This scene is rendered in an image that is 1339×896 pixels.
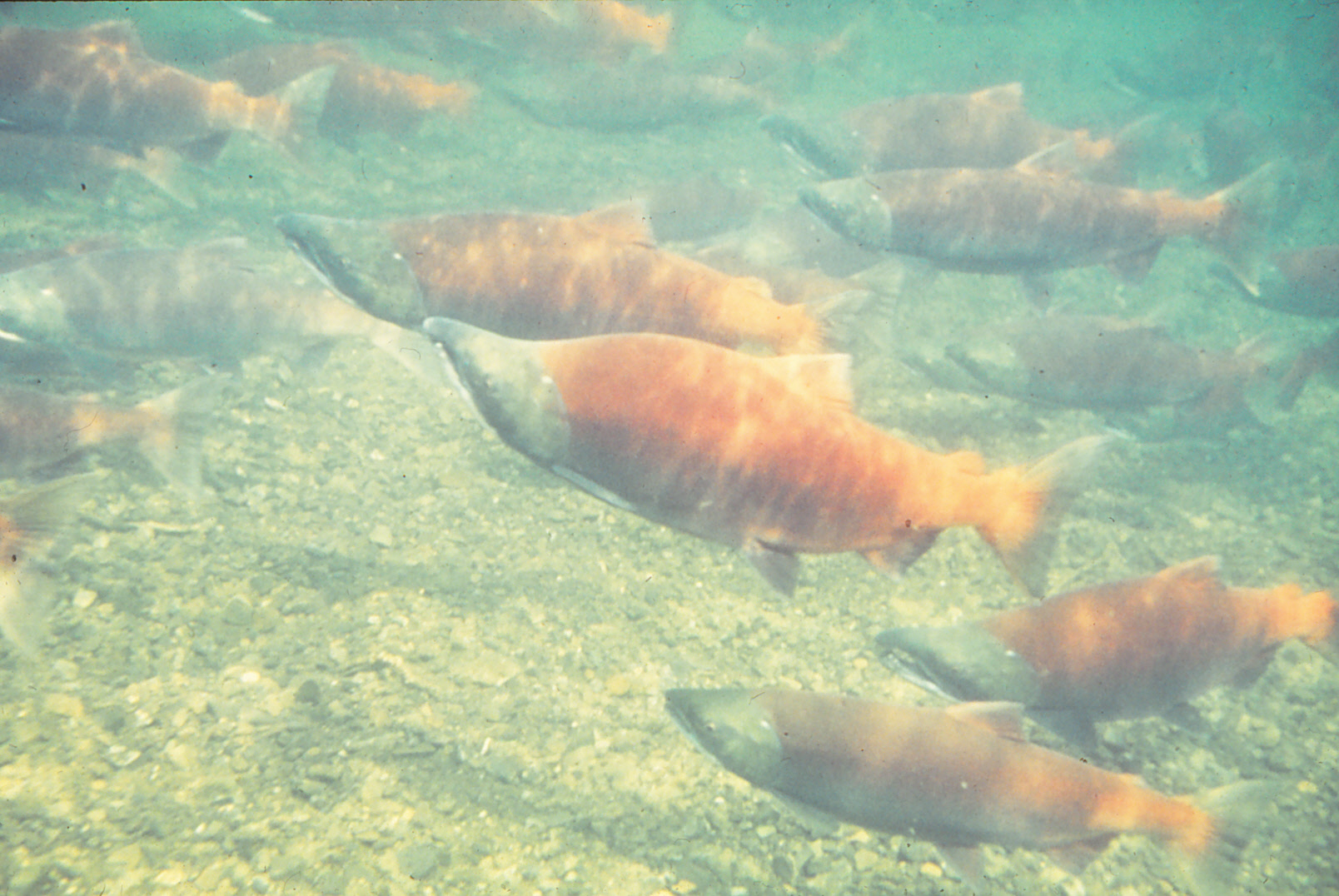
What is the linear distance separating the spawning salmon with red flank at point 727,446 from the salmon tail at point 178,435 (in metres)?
2.84

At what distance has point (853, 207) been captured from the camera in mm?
6012

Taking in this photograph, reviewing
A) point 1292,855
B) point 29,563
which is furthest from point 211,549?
point 1292,855

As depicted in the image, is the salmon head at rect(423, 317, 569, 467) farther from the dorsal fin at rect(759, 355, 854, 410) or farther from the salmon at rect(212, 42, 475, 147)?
the salmon at rect(212, 42, 475, 147)

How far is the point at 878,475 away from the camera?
110 inches

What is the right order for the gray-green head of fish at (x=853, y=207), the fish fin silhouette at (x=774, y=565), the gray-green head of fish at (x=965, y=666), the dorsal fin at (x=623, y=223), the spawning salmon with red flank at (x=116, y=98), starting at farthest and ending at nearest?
the spawning salmon with red flank at (x=116, y=98) → the gray-green head of fish at (x=853, y=207) → the dorsal fin at (x=623, y=223) → the gray-green head of fish at (x=965, y=666) → the fish fin silhouette at (x=774, y=565)

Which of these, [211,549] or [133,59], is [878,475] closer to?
[211,549]

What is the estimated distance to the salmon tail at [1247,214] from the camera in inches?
249

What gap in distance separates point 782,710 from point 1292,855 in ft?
10.4

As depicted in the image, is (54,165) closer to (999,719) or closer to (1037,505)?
(1037,505)

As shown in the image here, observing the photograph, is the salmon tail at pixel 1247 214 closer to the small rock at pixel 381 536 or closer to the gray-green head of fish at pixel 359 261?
the gray-green head of fish at pixel 359 261

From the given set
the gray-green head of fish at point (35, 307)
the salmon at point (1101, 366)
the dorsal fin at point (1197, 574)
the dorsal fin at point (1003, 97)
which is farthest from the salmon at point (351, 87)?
the dorsal fin at point (1197, 574)

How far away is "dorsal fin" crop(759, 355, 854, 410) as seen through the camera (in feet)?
9.51

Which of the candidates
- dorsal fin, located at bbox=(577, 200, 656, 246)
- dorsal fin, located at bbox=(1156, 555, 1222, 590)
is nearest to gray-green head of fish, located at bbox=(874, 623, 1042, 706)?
dorsal fin, located at bbox=(1156, 555, 1222, 590)

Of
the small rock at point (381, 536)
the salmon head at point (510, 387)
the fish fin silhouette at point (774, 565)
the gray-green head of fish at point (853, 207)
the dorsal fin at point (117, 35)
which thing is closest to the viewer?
the salmon head at point (510, 387)
